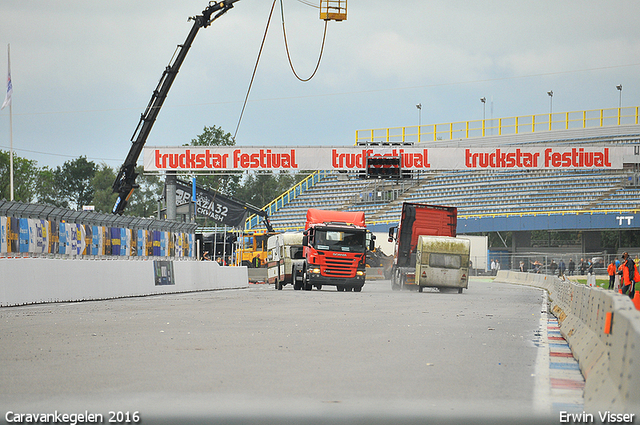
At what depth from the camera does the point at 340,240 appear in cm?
3231

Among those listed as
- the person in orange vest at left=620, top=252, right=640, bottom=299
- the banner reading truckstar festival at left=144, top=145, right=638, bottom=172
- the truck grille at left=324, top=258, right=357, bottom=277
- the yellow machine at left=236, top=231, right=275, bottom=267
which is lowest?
the yellow machine at left=236, top=231, right=275, bottom=267

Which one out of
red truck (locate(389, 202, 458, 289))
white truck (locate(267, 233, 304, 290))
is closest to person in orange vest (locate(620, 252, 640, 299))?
red truck (locate(389, 202, 458, 289))

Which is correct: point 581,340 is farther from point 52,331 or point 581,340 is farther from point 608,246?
point 608,246

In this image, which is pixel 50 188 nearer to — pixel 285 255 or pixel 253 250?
pixel 253 250

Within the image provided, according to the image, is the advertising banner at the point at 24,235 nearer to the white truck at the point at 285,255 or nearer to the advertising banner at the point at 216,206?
the white truck at the point at 285,255

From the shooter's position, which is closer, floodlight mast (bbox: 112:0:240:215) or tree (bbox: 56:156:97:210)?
floodlight mast (bbox: 112:0:240:215)

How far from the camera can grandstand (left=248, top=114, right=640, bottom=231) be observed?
197ft

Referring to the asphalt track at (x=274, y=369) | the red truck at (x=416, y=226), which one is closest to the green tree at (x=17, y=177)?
the red truck at (x=416, y=226)

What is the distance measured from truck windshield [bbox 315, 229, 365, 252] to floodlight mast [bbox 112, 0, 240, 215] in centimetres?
1089

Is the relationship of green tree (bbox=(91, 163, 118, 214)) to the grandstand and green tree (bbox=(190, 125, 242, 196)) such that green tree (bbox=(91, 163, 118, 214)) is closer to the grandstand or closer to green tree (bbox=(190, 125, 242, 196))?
green tree (bbox=(190, 125, 242, 196))

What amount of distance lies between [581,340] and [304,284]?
78.3 ft

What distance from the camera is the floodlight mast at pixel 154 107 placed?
125 ft

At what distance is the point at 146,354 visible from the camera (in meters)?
9.48

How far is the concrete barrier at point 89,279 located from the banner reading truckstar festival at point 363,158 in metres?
14.7
